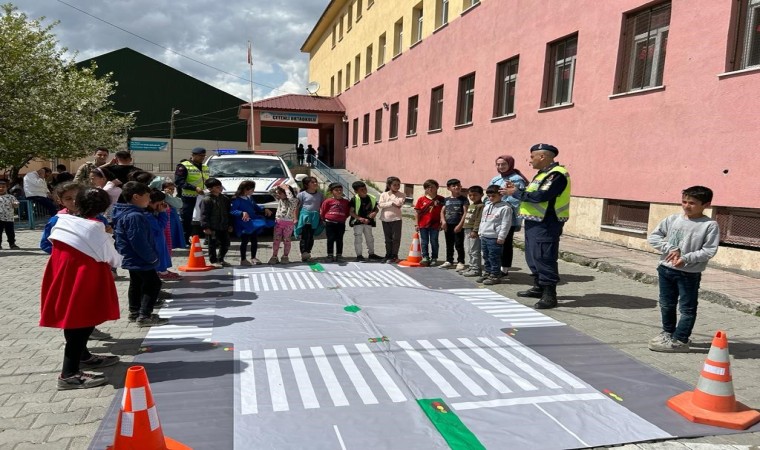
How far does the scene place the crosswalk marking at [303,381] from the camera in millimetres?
3467

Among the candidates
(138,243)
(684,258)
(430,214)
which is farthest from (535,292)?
(138,243)

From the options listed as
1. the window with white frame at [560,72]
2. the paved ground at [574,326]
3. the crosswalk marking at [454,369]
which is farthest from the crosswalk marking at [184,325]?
the window with white frame at [560,72]

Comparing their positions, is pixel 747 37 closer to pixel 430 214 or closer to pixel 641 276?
pixel 641 276

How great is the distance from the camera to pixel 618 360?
4.34 meters

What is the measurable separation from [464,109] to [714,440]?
49.8ft

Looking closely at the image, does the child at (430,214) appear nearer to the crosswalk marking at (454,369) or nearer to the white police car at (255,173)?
the white police car at (255,173)

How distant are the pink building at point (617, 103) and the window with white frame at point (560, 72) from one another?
0.03 meters

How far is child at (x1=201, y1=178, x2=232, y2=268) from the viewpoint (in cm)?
812

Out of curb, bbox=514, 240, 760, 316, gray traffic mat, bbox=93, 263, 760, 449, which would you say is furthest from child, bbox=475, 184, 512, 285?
curb, bbox=514, 240, 760, 316

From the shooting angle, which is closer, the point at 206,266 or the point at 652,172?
the point at 206,266

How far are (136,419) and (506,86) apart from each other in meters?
13.8

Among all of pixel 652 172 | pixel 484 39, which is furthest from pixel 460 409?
pixel 484 39

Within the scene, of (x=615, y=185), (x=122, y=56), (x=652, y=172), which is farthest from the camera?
(x=122, y=56)

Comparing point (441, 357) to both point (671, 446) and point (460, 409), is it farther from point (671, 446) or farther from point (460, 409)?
point (671, 446)
